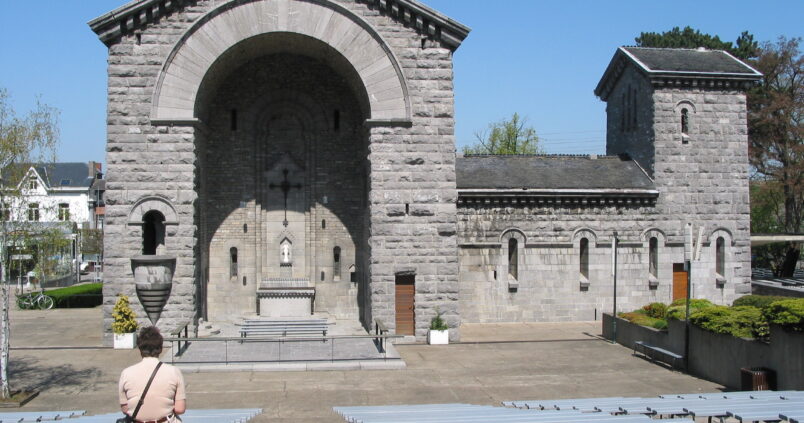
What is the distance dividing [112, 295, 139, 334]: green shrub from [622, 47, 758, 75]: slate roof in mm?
19733

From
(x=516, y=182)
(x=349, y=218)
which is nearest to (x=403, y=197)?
(x=349, y=218)

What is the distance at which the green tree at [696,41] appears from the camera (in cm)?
4534

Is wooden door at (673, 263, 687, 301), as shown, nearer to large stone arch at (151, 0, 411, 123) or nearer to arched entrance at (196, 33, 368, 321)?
arched entrance at (196, 33, 368, 321)

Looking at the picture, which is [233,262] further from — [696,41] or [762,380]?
[696,41]

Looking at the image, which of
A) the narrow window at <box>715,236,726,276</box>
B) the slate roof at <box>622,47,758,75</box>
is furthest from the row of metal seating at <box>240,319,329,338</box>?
the slate roof at <box>622,47,758,75</box>

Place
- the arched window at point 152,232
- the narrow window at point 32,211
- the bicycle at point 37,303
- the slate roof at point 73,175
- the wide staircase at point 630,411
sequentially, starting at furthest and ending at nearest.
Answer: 1. the slate roof at point 73,175
2. the bicycle at point 37,303
3. the arched window at point 152,232
4. the narrow window at point 32,211
5. the wide staircase at point 630,411

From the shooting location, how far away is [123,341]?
68.9 ft

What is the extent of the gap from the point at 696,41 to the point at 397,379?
130 feet

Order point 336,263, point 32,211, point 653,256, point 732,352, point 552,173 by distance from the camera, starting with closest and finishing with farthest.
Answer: point 32,211
point 732,352
point 336,263
point 653,256
point 552,173

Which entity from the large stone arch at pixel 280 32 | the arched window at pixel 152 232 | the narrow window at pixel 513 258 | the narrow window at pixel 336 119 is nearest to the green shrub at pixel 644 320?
the narrow window at pixel 513 258

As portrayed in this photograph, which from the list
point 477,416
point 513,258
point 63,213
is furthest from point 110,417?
point 513,258

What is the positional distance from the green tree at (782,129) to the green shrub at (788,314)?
1082 inches

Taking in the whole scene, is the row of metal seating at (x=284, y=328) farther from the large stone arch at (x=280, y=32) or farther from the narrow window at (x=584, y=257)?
the narrow window at (x=584, y=257)

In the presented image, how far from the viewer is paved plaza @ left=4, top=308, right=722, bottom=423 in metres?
15.5
